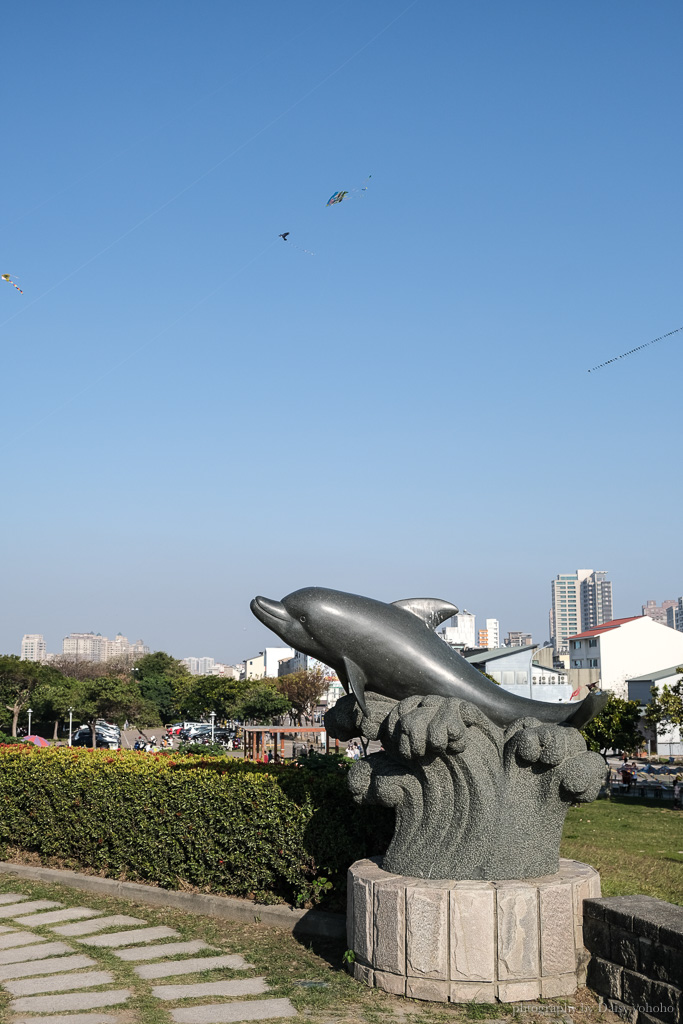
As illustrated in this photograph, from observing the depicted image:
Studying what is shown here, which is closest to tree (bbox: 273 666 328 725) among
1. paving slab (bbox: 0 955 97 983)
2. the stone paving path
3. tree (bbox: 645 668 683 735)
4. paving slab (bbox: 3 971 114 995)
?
tree (bbox: 645 668 683 735)

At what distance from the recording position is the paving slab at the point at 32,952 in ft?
20.5

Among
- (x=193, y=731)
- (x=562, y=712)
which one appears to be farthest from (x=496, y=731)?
(x=193, y=731)

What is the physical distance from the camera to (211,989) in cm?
559

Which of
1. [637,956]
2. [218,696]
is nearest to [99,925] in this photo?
[637,956]

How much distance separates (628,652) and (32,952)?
6161cm

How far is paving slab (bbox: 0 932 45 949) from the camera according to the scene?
6.67 m

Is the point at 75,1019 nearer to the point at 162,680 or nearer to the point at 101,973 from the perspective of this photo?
the point at 101,973

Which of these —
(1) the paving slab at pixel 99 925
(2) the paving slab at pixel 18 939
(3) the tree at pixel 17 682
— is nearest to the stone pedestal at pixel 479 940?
(1) the paving slab at pixel 99 925

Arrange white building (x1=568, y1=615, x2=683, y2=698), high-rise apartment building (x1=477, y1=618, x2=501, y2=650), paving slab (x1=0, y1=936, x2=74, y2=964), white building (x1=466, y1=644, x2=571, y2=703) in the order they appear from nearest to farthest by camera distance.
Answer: paving slab (x1=0, y1=936, x2=74, y2=964)
white building (x1=466, y1=644, x2=571, y2=703)
white building (x1=568, y1=615, x2=683, y2=698)
high-rise apartment building (x1=477, y1=618, x2=501, y2=650)

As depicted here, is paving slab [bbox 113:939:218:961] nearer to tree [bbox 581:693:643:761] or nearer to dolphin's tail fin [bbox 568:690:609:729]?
dolphin's tail fin [bbox 568:690:609:729]

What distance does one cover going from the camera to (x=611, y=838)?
14.5m

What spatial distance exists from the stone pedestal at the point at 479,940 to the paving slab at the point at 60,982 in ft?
6.21

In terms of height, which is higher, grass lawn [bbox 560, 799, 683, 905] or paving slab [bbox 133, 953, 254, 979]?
paving slab [bbox 133, 953, 254, 979]

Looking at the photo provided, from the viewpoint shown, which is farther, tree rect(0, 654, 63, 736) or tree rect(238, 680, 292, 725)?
tree rect(238, 680, 292, 725)
